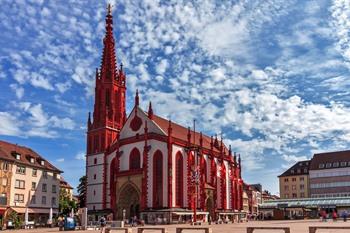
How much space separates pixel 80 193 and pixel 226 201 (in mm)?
35508

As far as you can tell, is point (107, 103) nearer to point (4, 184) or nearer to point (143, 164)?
point (143, 164)

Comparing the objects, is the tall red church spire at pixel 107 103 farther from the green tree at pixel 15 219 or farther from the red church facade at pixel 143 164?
the green tree at pixel 15 219

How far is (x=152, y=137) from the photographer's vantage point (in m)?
77.7

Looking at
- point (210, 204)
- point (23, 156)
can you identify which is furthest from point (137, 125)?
point (210, 204)

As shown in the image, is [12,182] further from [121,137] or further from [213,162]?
[213,162]

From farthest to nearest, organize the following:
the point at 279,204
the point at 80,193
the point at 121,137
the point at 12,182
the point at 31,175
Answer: the point at 80,193 < the point at 279,204 < the point at 121,137 < the point at 31,175 < the point at 12,182

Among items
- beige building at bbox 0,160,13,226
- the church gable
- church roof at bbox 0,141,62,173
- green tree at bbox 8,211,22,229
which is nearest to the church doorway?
the church gable

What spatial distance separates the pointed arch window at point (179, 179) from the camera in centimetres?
7606

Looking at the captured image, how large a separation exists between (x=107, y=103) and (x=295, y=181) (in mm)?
74156

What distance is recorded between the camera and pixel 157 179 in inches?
2995

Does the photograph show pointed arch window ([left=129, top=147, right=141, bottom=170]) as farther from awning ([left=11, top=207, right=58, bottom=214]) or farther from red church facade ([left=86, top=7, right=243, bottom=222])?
awning ([left=11, top=207, right=58, bottom=214])

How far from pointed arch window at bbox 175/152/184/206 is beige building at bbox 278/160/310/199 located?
68.7m

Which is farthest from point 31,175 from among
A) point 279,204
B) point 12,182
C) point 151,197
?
point 279,204

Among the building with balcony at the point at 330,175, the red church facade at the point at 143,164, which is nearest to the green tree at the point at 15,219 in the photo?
the red church facade at the point at 143,164
